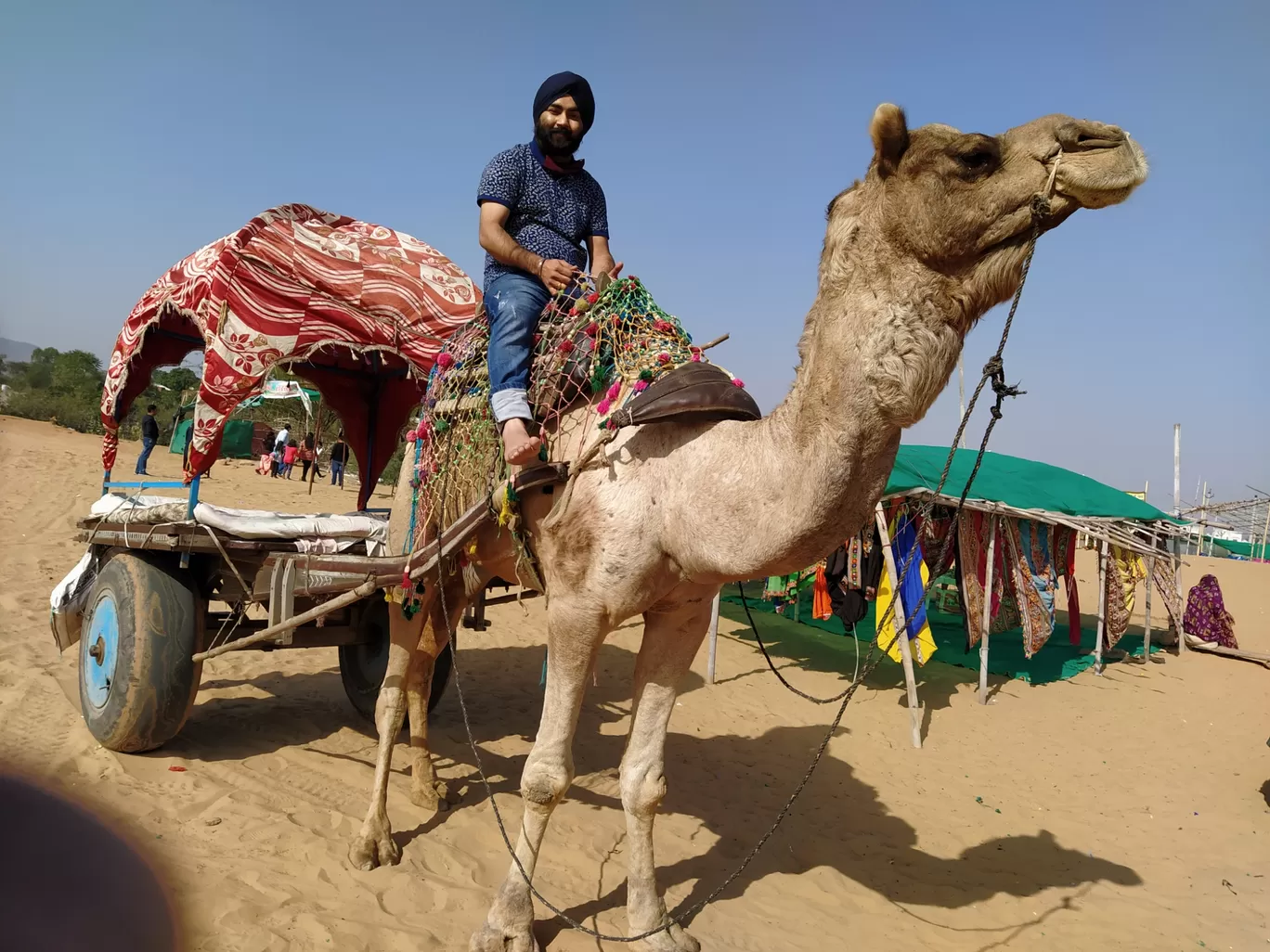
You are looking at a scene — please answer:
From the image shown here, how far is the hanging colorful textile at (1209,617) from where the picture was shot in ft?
44.5

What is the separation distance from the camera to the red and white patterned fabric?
13.4 ft

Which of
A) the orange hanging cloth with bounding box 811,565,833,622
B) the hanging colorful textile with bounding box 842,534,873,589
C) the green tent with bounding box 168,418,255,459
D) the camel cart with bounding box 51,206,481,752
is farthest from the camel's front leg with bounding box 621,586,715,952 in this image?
the green tent with bounding box 168,418,255,459

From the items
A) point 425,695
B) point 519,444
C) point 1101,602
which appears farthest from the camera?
point 1101,602

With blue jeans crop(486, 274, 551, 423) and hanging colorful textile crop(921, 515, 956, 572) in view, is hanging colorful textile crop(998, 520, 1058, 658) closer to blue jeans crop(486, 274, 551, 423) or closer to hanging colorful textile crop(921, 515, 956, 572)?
hanging colorful textile crop(921, 515, 956, 572)

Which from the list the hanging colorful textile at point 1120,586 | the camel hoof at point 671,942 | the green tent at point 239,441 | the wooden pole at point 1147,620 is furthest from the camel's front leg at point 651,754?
the green tent at point 239,441

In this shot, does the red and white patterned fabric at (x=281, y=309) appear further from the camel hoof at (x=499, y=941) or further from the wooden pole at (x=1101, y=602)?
the wooden pole at (x=1101, y=602)

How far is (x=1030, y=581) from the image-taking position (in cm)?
958

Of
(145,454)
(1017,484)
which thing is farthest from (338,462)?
(1017,484)

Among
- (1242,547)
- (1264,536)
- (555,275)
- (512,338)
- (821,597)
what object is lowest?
(821,597)

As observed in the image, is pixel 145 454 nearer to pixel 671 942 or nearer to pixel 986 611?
pixel 986 611

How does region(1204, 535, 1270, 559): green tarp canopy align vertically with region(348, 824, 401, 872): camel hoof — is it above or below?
above

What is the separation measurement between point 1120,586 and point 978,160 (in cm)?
1142

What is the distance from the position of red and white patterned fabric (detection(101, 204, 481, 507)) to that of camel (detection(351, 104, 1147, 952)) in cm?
195

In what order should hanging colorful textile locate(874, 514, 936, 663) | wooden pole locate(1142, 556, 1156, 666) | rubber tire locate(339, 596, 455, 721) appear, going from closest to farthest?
rubber tire locate(339, 596, 455, 721) < hanging colorful textile locate(874, 514, 936, 663) < wooden pole locate(1142, 556, 1156, 666)
